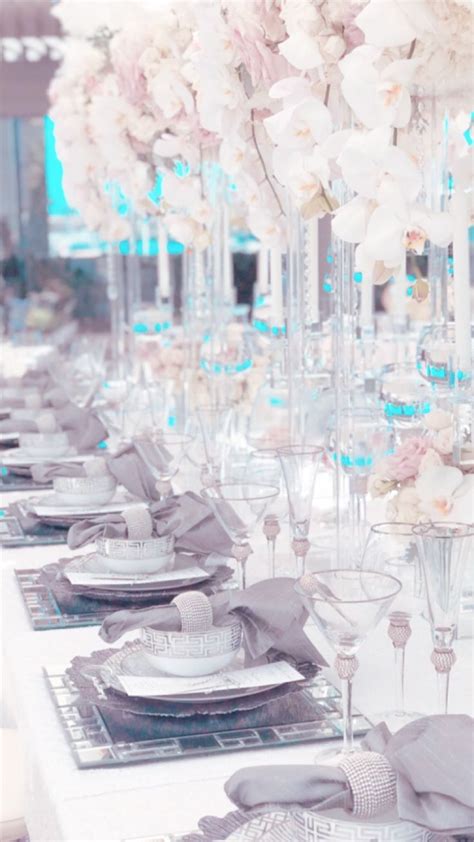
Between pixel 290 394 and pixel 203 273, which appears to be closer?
pixel 290 394

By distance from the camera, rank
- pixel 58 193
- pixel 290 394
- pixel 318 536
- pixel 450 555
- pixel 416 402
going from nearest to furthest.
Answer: pixel 450 555, pixel 416 402, pixel 318 536, pixel 290 394, pixel 58 193

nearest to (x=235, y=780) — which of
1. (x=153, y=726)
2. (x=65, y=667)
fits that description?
(x=153, y=726)

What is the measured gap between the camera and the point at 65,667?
1.65m

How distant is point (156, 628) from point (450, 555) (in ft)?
1.21

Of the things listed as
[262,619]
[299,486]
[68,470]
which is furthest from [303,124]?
[68,470]

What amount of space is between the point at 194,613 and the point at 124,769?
0.81 feet

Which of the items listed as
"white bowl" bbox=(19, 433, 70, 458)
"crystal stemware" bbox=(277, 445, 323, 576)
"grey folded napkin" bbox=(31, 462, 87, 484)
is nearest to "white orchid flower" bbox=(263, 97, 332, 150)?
"crystal stemware" bbox=(277, 445, 323, 576)

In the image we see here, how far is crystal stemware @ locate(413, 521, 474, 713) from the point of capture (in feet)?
4.44

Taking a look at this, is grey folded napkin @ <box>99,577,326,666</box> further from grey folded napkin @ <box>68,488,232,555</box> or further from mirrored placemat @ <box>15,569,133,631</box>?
grey folded napkin @ <box>68,488,232,555</box>

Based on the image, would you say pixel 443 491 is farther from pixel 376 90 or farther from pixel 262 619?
pixel 376 90

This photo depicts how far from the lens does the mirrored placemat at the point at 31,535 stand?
2.36 m

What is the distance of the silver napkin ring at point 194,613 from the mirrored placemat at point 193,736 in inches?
5.2

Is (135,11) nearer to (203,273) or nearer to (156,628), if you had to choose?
(203,273)

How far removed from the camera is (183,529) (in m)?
2.08
